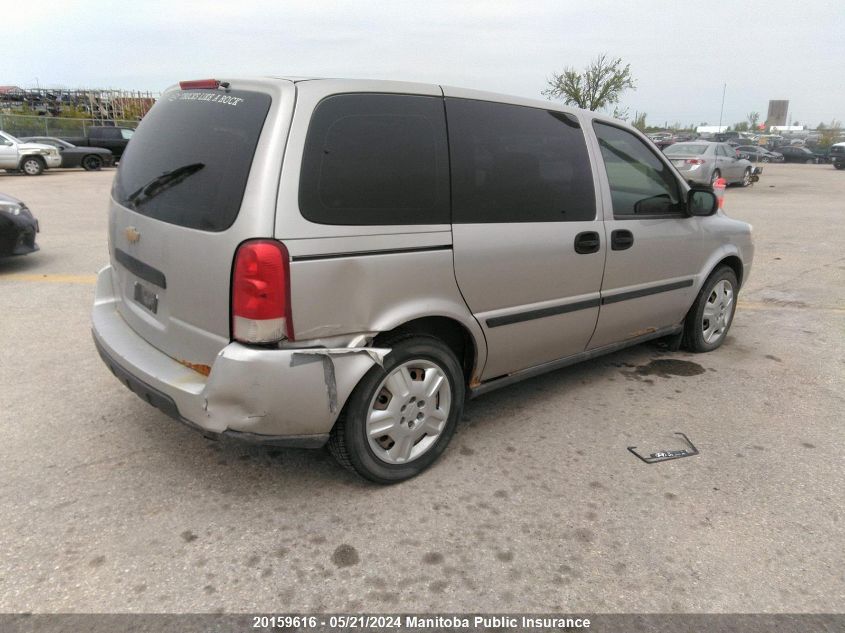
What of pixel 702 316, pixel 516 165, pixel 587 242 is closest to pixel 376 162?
pixel 516 165

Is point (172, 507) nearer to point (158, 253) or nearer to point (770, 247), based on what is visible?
point (158, 253)

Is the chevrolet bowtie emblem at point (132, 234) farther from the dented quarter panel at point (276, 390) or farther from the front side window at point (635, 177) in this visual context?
the front side window at point (635, 177)

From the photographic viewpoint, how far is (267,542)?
2.57 metres

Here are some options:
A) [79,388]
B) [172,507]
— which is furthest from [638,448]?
[79,388]

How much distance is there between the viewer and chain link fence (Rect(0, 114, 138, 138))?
28.8 metres

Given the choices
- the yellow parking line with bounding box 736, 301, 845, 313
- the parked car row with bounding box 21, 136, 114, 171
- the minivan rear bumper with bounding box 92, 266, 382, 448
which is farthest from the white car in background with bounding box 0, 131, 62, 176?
the yellow parking line with bounding box 736, 301, 845, 313

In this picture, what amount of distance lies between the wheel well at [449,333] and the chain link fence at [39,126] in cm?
3120

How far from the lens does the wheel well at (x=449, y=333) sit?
2.89 meters

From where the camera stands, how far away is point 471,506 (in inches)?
112

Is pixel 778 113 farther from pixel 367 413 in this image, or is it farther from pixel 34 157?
pixel 367 413

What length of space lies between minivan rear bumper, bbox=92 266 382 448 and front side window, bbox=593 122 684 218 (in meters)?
1.95

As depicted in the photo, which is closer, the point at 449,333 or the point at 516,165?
the point at 449,333

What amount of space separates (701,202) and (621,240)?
0.94m

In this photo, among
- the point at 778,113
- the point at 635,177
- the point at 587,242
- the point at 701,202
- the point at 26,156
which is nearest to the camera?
the point at 587,242
